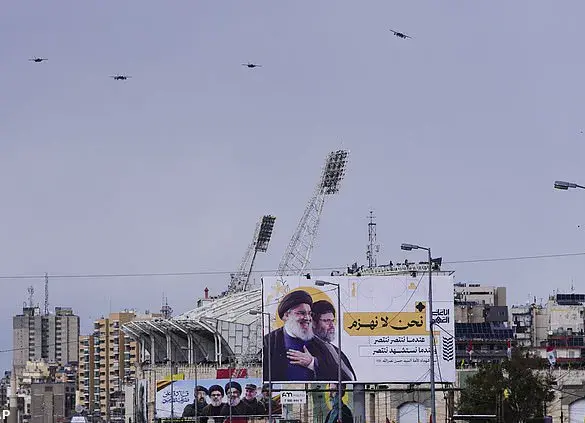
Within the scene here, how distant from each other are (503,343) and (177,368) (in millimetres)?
46816

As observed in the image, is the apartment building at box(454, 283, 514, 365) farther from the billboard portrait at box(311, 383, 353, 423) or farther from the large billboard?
the large billboard

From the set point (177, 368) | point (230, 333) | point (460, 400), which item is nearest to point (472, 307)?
point (230, 333)

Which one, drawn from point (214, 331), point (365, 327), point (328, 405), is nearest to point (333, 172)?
point (214, 331)

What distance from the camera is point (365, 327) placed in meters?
97.5

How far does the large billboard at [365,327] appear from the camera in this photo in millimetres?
97062

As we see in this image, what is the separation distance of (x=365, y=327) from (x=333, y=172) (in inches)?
3142

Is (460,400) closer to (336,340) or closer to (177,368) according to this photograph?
(336,340)

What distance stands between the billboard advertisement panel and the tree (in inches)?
1767

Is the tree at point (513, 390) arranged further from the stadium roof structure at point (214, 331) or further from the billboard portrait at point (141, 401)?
the billboard portrait at point (141, 401)

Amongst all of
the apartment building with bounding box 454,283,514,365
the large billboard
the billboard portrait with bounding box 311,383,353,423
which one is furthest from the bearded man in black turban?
the apartment building with bounding box 454,283,514,365

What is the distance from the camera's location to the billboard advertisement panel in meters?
142

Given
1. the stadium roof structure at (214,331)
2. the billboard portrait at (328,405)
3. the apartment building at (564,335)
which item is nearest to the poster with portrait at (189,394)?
the billboard portrait at (328,405)

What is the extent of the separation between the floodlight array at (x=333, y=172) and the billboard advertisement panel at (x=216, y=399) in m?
37.7

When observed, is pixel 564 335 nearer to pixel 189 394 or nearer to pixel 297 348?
pixel 189 394
